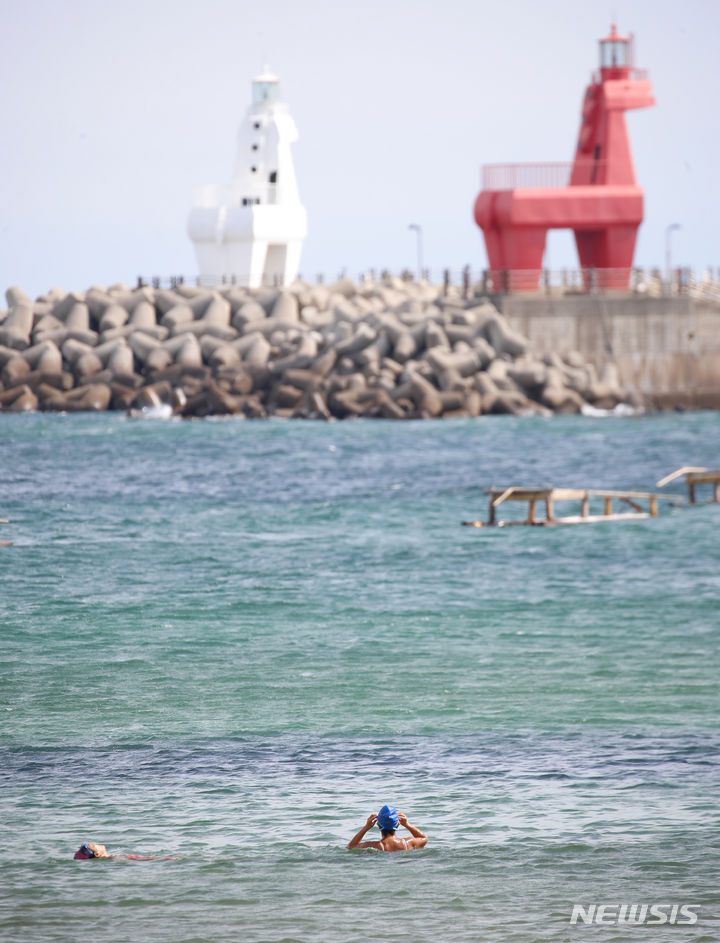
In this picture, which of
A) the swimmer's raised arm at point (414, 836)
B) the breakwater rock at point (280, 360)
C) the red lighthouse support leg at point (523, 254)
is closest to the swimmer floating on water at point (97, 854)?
the swimmer's raised arm at point (414, 836)

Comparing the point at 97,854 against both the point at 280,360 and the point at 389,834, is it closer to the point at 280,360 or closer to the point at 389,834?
the point at 389,834

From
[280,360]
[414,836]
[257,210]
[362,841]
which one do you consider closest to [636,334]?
[280,360]

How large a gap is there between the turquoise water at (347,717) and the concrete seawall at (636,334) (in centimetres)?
1759

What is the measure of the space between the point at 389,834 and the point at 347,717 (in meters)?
4.50

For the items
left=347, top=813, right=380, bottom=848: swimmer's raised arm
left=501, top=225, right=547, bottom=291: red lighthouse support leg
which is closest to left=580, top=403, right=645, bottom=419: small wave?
left=501, top=225, right=547, bottom=291: red lighthouse support leg

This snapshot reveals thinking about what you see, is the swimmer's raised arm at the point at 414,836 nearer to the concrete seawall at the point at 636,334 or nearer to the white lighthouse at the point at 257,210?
the concrete seawall at the point at 636,334

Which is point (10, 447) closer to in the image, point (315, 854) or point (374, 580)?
point (374, 580)

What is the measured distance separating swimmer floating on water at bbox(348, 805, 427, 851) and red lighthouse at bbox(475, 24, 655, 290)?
41860 mm

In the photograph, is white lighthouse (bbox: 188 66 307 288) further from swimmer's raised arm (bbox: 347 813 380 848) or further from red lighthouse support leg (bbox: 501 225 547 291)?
swimmer's raised arm (bbox: 347 813 380 848)

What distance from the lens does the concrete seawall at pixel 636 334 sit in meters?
53.4

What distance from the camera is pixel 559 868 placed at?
40.7ft

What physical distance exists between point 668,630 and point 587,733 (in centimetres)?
664

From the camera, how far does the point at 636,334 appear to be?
A: 53844 mm

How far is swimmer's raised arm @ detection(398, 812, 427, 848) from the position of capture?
1273cm
